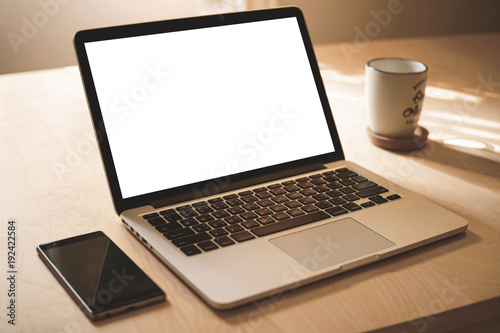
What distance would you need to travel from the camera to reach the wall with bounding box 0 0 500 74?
2.60 metres

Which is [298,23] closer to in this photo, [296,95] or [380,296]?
[296,95]

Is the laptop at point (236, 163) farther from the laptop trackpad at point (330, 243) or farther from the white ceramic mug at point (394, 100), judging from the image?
the white ceramic mug at point (394, 100)

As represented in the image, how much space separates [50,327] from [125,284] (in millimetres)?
90

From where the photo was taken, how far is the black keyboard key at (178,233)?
0.72m

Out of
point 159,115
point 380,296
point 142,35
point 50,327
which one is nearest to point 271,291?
point 380,296

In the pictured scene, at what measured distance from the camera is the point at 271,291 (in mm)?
627

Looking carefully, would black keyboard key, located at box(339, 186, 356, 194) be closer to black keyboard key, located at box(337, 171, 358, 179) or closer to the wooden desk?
black keyboard key, located at box(337, 171, 358, 179)

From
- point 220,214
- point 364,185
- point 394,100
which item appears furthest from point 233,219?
point 394,100

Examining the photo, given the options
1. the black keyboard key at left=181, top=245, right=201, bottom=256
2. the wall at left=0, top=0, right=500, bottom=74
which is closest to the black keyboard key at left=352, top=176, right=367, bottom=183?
the black keyboard key at left=181, top=245, right=201, bottom=256

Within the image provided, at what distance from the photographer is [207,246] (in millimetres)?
698
